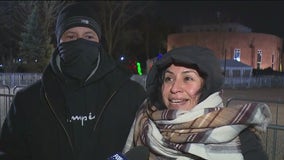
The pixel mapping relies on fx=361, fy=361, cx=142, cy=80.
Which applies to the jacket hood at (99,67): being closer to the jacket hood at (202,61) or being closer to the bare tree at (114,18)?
the jacket hood at (202,61)

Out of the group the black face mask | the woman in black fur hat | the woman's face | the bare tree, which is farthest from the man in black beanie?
the bare tree

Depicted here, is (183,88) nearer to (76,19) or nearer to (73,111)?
(73,111)

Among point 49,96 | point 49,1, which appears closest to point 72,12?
point 49,96

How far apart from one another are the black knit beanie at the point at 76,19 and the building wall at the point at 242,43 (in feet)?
142

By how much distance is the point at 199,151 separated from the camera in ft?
5.98

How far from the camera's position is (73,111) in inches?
81.4

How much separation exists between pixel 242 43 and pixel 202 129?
46.5 m

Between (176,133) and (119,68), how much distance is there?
0.61 meters

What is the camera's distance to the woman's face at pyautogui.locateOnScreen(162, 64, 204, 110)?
2.06 metres

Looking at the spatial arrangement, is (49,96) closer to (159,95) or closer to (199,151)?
(159,95)

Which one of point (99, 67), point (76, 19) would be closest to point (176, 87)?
point (99, 67)

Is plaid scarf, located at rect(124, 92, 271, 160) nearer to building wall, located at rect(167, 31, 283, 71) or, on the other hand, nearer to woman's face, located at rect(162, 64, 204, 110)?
woman's face, located at rect(162, 64, 204, 110)

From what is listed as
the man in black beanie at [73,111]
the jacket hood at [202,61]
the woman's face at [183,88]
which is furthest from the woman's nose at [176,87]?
the man in black beanie at [73,111]

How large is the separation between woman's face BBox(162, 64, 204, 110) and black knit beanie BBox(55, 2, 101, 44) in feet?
2.05
